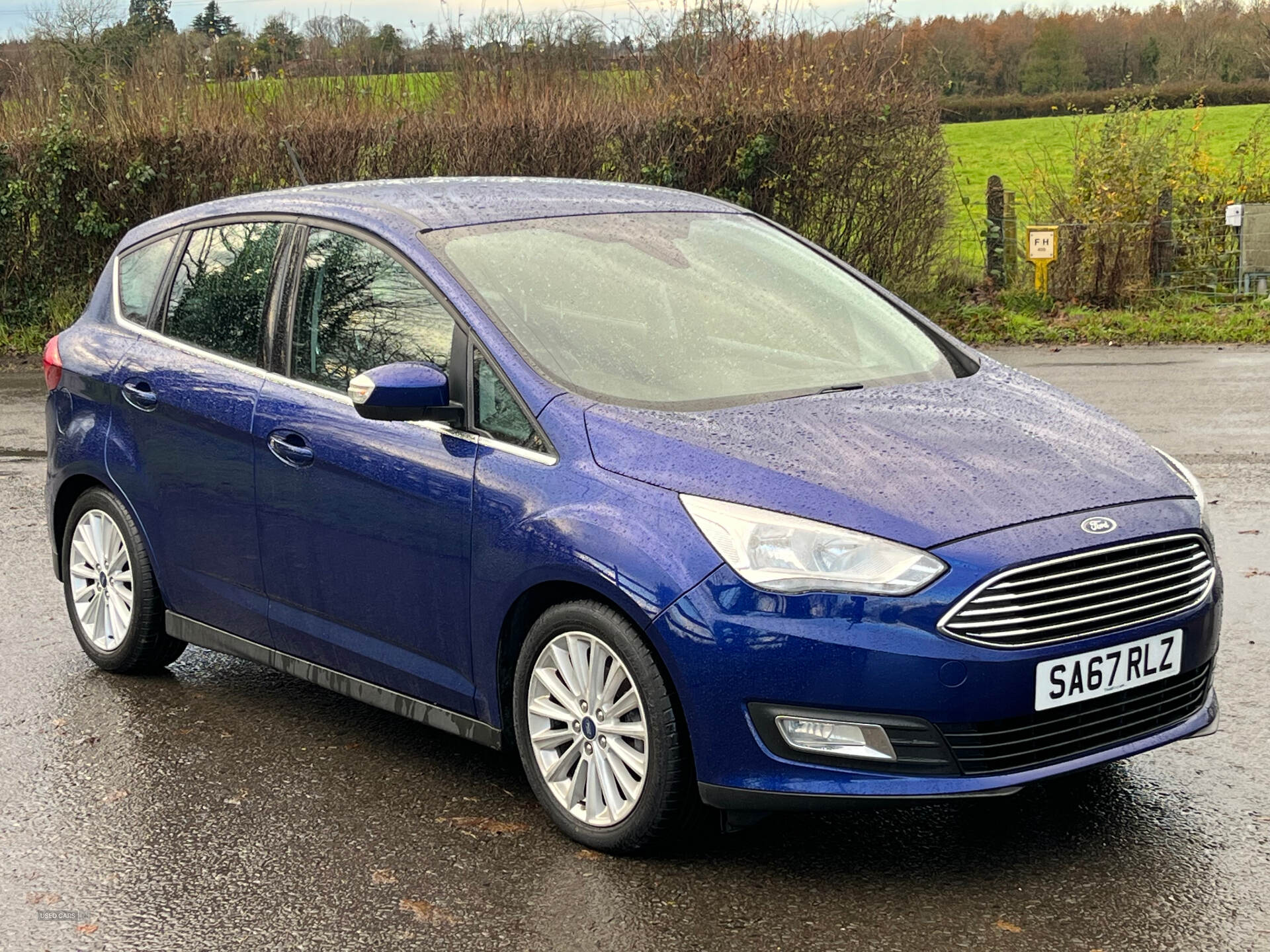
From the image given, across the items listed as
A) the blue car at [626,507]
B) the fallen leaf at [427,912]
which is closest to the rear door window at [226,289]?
the blue car at [626,507]

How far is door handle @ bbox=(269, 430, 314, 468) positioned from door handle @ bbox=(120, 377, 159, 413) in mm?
817

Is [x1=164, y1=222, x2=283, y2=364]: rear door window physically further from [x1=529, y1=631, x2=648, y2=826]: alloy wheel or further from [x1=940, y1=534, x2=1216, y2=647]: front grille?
[x1=940, y1=534, x2=1216, y2=647]: front grille

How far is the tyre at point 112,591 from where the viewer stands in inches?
234

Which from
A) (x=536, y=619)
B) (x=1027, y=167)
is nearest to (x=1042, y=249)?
(x=1027, y=167)

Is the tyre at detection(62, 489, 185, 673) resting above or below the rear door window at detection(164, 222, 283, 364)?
below

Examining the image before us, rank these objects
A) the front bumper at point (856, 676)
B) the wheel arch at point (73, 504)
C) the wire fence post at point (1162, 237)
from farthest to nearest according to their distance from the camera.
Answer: the wire fence post at point (1162, 237), the wheel arch at point (73, 504), the front bumper at point (856, 676)

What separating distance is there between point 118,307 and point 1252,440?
23.7ft

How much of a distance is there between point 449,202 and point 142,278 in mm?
1558

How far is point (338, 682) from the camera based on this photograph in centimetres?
511

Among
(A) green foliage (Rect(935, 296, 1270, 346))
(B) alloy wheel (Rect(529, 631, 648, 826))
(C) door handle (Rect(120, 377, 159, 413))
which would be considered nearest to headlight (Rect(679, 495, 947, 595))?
(B) alloy wheel (Rect(529, 631, 648, 826))

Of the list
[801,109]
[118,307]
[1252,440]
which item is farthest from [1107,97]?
[118,307]

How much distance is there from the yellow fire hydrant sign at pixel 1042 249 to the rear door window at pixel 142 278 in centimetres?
1261

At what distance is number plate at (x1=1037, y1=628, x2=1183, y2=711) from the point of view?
150 inches

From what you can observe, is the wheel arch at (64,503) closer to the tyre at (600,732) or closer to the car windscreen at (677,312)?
the car windscreen at (677,312)
